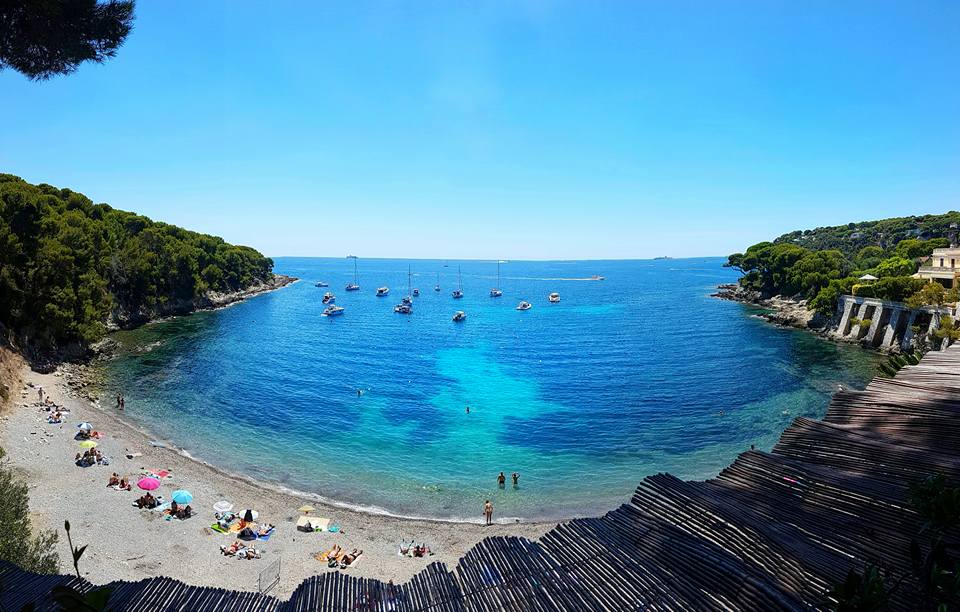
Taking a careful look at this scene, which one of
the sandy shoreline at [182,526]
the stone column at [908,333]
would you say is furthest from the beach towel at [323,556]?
the stone column at [908,333]

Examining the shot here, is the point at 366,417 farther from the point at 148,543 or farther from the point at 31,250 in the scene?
the point at 31,250

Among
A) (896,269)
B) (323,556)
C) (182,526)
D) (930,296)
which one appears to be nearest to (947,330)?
(930,296)

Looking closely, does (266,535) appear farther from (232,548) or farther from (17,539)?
(17,539)

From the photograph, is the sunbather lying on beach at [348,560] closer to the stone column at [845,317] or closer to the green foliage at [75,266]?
the green foliage at [75,266]

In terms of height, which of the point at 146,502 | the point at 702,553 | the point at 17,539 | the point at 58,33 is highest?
the point at 58,33

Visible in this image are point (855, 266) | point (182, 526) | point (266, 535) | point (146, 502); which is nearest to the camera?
point (266, 535)

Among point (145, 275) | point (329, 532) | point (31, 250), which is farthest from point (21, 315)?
point (329, 532)

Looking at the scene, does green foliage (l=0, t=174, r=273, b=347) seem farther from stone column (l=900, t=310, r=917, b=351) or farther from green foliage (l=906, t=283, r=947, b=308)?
stone column (l=900, t=310, r=917, b=351)
